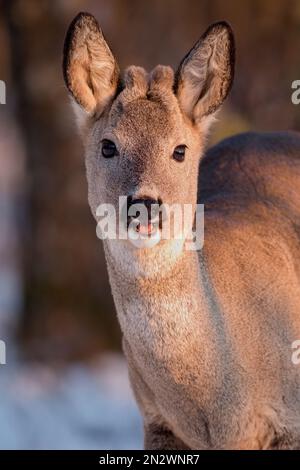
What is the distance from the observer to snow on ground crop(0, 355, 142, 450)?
11773 mm

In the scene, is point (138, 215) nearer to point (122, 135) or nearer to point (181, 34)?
point (122, 135)

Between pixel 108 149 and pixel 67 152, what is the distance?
330 inches

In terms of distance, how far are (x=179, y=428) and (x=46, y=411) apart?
6215mm

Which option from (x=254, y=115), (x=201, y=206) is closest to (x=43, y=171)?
(x=254, y=115)

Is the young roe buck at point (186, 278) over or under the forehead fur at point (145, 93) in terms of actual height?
under

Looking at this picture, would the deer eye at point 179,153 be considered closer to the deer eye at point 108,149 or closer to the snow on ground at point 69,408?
the deer eye at point 108,149

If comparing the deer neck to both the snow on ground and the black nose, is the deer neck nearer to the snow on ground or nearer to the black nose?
the black nose

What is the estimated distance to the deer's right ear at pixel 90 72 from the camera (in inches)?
262

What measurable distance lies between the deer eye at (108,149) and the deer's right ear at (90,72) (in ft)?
1.09

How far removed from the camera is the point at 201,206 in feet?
23.7
